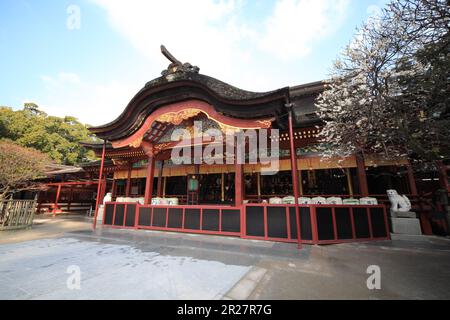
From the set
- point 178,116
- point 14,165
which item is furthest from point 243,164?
point 14,165

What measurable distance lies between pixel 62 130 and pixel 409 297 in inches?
1406

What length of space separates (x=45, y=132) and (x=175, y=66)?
23.4 meters

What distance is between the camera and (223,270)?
3133mm

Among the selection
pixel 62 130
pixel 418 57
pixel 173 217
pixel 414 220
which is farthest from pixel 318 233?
pixel 62 130

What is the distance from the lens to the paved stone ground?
2365 mm

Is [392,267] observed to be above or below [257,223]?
below

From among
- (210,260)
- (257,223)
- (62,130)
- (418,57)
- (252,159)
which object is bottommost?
(210,260)

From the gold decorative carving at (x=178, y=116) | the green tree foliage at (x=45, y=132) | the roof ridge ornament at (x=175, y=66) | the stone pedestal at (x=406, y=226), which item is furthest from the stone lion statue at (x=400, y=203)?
the green tree foliage at (x=45, y=132)

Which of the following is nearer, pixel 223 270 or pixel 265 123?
pixel 223 270

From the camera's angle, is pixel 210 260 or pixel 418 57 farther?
pixel 210 260

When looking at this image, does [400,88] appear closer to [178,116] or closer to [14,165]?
[178,116]

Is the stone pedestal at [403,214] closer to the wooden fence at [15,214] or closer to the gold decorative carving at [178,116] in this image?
the gold decorative carving at [178,116]
